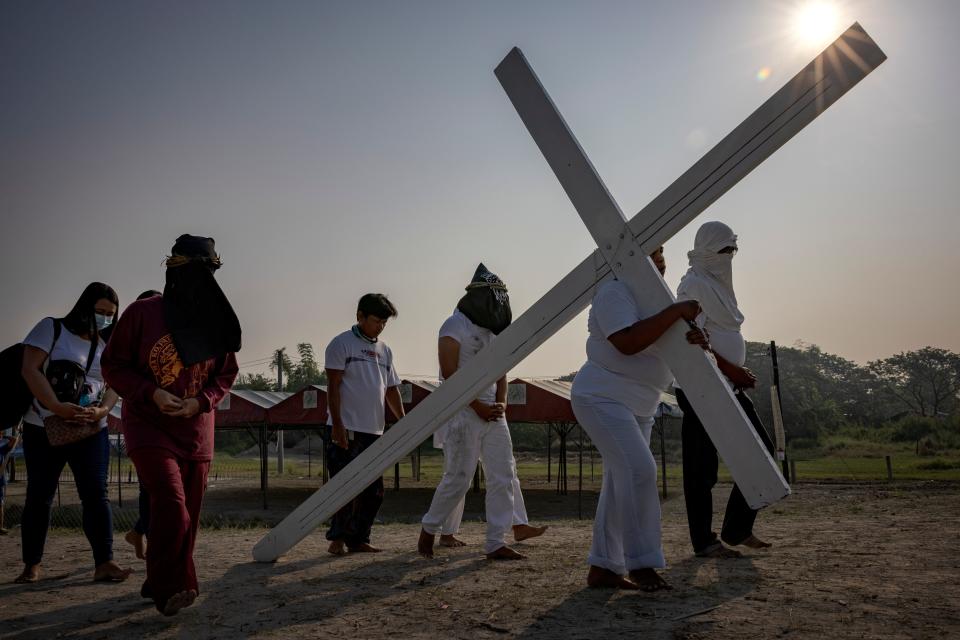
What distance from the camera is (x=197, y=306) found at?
11.9 ft

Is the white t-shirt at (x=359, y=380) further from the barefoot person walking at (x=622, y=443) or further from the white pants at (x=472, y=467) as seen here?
the barefoot person walking at (x=622, y=443)

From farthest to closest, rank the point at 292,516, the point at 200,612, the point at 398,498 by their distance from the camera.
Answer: the point at 398,498, the point at 292,516, the point at 200,612

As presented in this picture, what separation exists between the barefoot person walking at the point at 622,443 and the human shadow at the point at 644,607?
0.13m

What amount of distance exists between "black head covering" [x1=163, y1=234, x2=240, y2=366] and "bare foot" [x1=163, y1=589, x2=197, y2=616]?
3.40 feet

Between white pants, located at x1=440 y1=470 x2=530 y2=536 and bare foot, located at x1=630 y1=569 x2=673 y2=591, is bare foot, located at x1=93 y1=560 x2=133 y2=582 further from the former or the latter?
bare foot, located at x1=630 y1=569 x2=673 y2=591

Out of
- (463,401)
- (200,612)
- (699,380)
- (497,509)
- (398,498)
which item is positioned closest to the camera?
(699,380)

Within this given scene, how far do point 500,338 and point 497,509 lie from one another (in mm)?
1699

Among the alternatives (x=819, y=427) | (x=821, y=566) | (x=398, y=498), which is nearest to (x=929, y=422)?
(x=819, y=427)

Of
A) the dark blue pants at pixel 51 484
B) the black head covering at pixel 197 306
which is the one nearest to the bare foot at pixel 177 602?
the black head covering at pixel 197 306

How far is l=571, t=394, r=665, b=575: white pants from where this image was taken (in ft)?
11.3

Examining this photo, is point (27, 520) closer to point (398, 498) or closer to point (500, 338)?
point (500, 338)

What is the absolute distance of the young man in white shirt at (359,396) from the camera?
525 cm

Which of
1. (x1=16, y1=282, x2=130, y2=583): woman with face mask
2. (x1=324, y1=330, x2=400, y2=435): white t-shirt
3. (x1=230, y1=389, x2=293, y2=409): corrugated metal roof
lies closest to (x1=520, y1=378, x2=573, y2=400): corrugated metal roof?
(x1=230, y1=389, x2=293, y2=409): corrugated metal roof

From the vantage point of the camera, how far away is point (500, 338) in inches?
141
